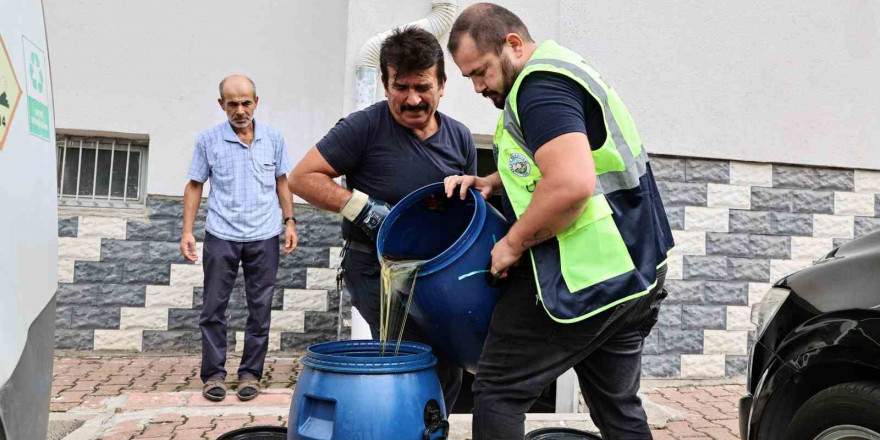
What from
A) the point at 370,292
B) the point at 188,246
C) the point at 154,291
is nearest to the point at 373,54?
the point at 188,246

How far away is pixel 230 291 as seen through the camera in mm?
5160

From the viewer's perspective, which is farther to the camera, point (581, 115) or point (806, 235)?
point (806, 235)

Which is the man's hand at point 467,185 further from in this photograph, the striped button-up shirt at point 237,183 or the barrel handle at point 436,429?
the striped button-up shirt at point 237,183

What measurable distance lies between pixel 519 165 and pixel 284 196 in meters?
3.22

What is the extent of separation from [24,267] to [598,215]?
5.06 ft

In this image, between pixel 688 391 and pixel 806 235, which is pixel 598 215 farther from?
pixel 806 235

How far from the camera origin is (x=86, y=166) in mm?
6430

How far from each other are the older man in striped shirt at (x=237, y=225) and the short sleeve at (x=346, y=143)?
2.12m

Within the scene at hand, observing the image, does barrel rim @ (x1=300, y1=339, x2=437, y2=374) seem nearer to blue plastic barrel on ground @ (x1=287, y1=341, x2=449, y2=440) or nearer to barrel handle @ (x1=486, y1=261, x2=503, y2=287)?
blue plastic barrel on ground @ (x1=287, y1=341, x2=449, y2=440)

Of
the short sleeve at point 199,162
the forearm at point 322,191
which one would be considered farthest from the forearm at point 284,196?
the forearm at point 322,191

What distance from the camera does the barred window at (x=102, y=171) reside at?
6.40m

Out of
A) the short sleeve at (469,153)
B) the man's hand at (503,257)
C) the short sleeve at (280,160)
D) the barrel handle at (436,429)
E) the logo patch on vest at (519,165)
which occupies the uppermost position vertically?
the short sleeve at (280,160)

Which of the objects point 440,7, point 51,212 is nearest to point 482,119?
point 440,7

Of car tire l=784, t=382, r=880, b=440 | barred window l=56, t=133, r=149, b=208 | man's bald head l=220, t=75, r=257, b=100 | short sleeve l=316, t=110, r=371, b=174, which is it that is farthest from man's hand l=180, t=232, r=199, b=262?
car tire l=784, t=382, r=880, b=440
